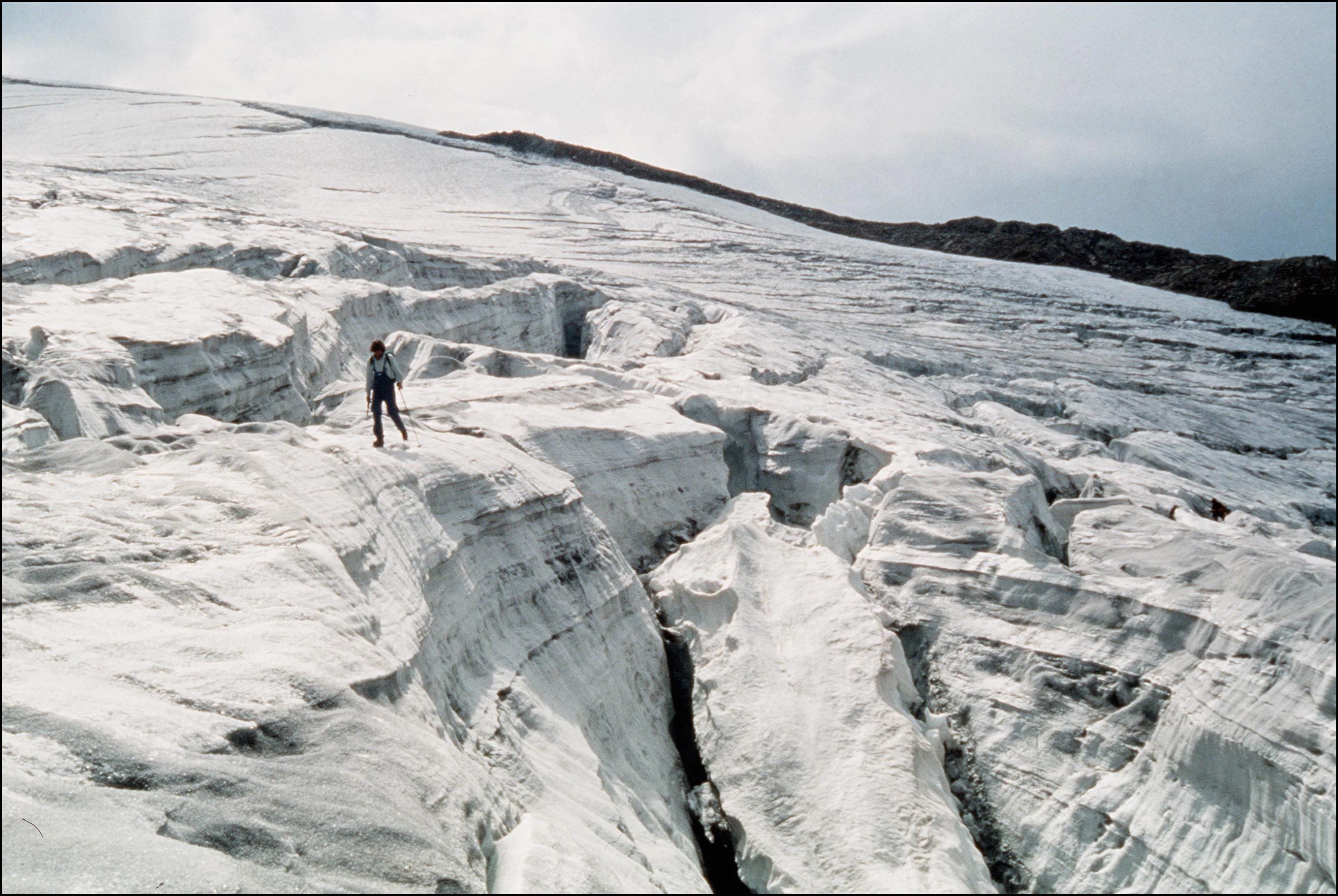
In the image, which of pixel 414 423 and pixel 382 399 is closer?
pixel 382 399

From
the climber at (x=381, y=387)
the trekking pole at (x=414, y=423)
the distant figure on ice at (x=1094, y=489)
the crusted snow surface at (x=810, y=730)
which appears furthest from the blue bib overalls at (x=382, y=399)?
the distant figure on ice at (x=1094, y=489)

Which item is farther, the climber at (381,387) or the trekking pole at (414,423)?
the trekking pole at (414,423)

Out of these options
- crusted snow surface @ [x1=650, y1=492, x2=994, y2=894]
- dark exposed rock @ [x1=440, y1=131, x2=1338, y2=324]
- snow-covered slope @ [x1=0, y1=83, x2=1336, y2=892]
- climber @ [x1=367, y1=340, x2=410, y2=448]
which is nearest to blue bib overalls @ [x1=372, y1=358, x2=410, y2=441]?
climber @ [x1=367, y1=340, x2=410, y2=448]

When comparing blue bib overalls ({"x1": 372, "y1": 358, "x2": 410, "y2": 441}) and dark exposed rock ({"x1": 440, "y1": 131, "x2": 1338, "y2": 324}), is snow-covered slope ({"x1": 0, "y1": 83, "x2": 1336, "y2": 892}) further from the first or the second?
dark exposed rock ({"x1": 440, "y1": 131, "x2": 1338, "y2": 324})

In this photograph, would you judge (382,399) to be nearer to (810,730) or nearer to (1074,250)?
(810,730)

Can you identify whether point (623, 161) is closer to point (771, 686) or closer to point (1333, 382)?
point (1333, 382)

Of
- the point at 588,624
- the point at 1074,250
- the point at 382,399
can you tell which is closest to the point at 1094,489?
the point at 588,624

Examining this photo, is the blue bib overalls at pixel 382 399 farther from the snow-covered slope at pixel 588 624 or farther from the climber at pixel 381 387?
the snow-covered slope at pixel 588 624
